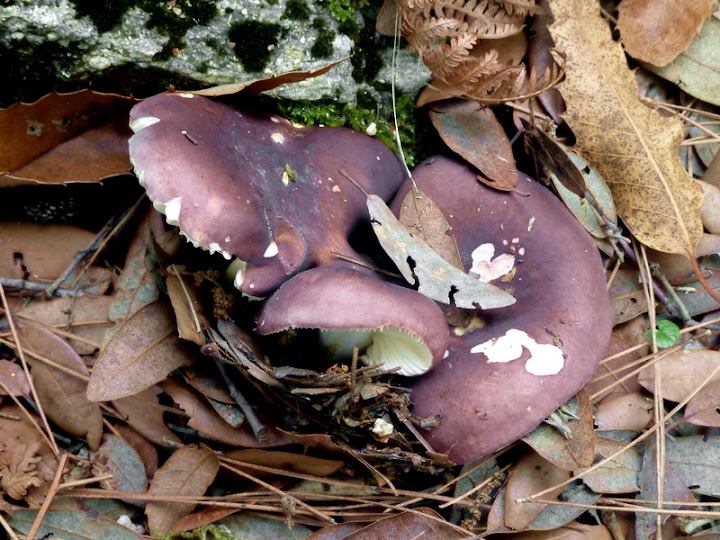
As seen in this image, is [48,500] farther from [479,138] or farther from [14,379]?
[479,138]

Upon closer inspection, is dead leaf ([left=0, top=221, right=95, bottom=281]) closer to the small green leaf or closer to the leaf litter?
the leaf litter

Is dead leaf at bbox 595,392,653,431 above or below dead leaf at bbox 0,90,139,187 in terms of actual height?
below

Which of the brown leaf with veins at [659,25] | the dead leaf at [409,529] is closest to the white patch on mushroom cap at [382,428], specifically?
the dead leaf at [409,529]

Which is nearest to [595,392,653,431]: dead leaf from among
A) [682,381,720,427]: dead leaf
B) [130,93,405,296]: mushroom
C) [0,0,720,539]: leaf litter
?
[0,0,720,539]: leaf litter

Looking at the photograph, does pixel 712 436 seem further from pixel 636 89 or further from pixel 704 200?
pixel 636 89

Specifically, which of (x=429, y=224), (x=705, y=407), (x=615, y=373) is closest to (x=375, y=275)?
(x=429, y=224)

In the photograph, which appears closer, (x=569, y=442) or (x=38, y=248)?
(x=569, y=442)

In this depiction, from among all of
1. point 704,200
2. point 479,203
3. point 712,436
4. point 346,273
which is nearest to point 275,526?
point 346,273
